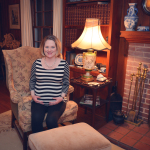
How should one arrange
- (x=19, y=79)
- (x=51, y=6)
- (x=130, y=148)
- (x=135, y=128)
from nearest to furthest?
(x=130, y=148)
(x=19, y=79)
(x=135, y=128)
(x=51, y=6)

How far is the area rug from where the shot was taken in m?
1.96

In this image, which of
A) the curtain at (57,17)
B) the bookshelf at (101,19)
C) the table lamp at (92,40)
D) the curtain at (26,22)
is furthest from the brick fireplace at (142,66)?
the curtain at (26,22)

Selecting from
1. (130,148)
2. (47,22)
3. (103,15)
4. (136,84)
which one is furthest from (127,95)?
(47,22)

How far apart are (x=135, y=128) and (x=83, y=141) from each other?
1.28m

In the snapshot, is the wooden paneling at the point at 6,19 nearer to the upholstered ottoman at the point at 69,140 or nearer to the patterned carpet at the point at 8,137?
the patterned carpet at the point at 8,137

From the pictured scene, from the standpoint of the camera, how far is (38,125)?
1713mm

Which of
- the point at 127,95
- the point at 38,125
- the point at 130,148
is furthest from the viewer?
the point at 127,95

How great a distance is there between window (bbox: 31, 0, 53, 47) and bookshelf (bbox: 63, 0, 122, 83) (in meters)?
0.56

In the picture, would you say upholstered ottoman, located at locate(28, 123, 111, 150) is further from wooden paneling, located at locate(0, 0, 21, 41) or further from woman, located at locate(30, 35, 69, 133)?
wooden paneling, located at locate(0, 0, 21, 41)

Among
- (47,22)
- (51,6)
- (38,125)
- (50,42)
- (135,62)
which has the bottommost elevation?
(38,125)

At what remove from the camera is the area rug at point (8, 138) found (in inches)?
77.3

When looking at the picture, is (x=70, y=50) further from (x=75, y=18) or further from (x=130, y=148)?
(x=130, y=148)

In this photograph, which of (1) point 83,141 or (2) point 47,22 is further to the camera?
(2) point 47,22

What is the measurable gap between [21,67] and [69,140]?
121 cm
